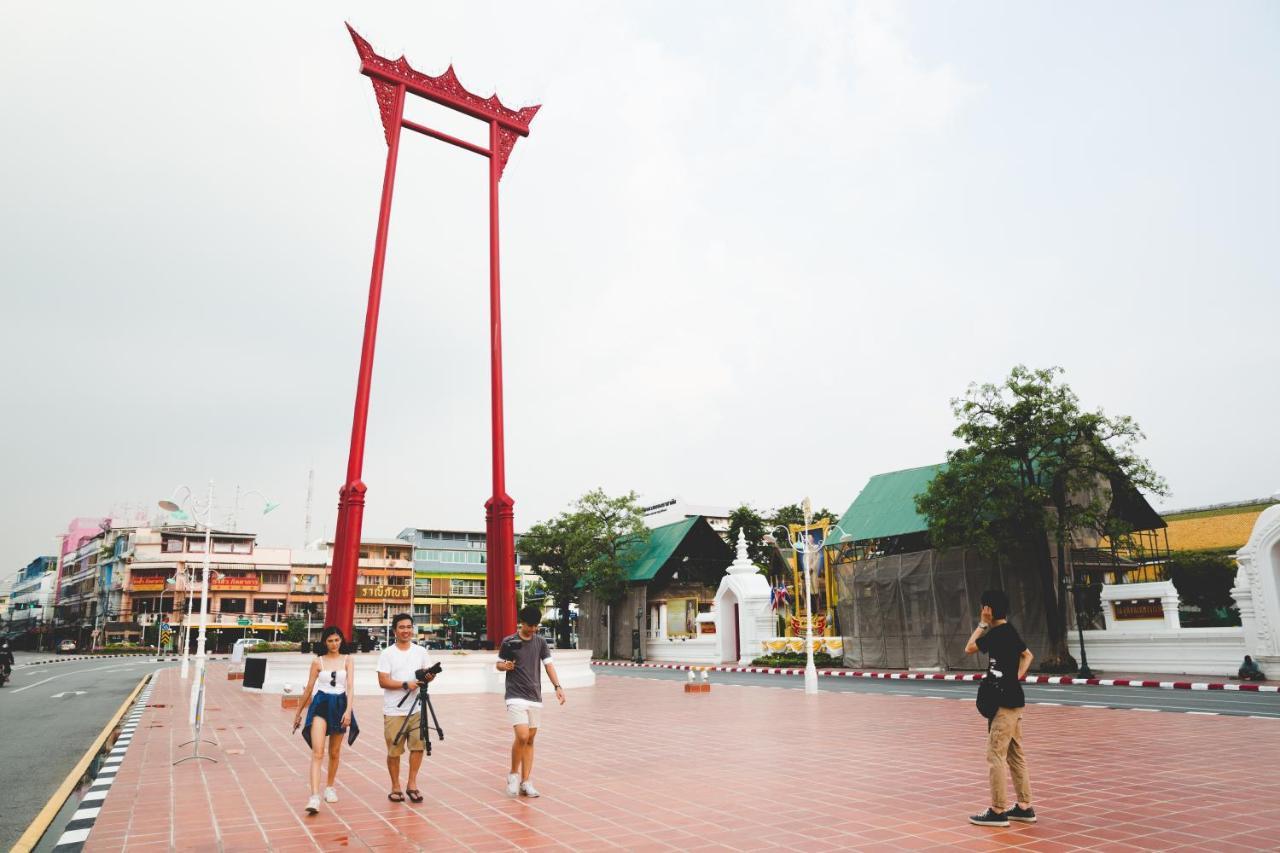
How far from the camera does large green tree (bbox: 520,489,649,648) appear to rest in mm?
38719

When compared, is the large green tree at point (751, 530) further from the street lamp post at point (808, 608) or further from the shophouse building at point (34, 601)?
the shophouse building at point (34, 601)

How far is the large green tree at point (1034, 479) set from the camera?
757 inches

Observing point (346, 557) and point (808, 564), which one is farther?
point (808, 564)

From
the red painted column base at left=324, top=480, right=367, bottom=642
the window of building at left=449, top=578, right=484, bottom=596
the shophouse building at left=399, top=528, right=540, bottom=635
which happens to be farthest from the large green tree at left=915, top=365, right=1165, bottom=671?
the window of building at left=449, top=578, right=484, bottom=596

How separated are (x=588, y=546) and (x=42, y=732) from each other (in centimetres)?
2735

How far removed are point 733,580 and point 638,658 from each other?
27.1 ft

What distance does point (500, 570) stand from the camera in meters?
18.4

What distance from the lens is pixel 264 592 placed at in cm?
5947

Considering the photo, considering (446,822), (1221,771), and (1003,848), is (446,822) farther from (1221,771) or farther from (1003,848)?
(1221,771)

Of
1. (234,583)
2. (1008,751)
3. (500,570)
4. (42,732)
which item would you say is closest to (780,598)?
(500,570)

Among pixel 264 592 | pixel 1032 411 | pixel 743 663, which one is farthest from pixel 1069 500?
pixel 264 592

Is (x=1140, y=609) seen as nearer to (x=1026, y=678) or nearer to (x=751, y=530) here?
(x=1026, y=678)

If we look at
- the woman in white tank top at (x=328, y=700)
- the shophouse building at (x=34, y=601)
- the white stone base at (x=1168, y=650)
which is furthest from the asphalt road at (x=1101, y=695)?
the shophouse building at (x=34, y=601)

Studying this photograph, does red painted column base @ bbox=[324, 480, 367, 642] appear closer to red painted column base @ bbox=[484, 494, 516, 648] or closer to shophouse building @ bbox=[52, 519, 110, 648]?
red painted column base @ bbox=[484, 494, 516, 648]
